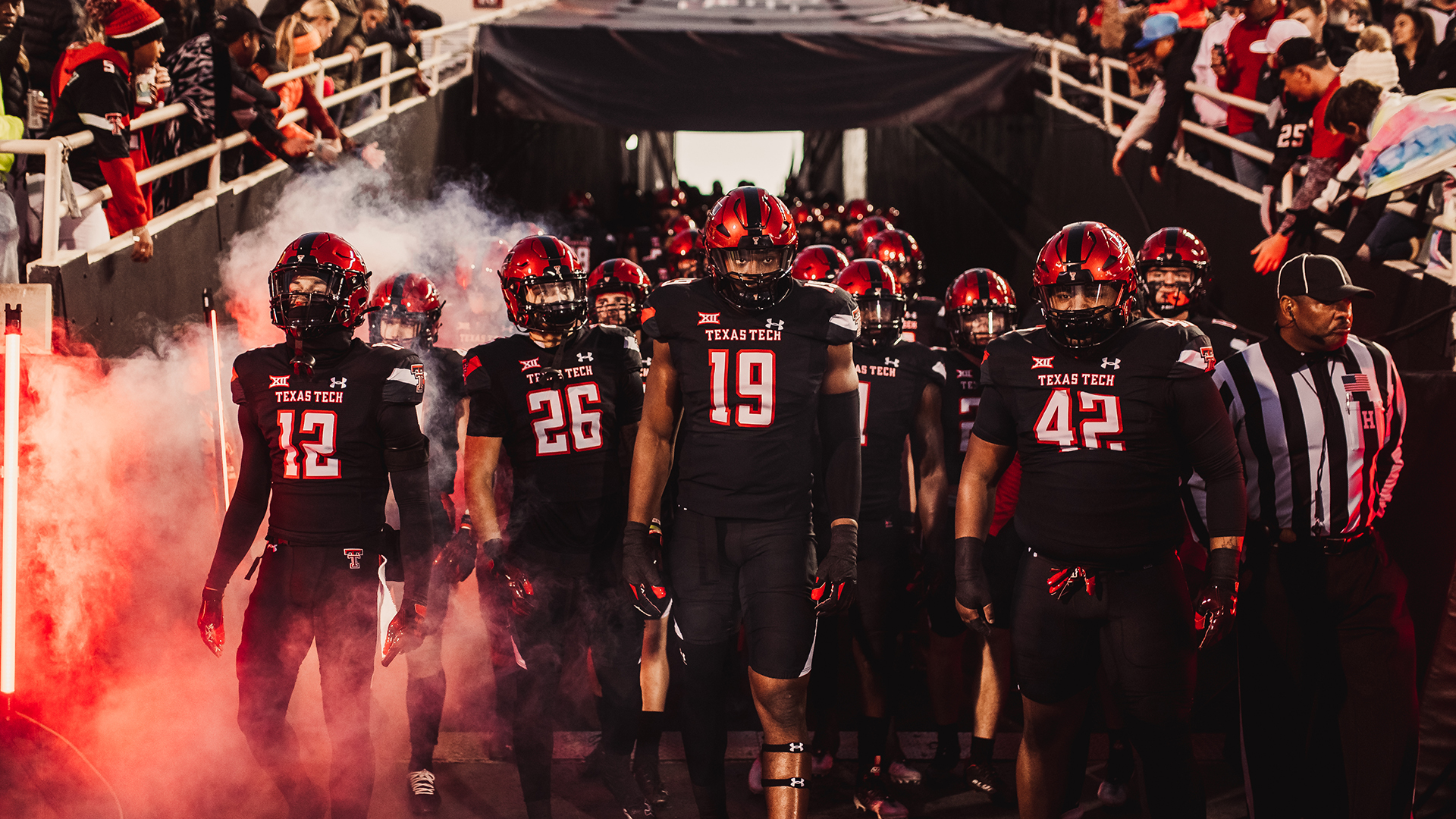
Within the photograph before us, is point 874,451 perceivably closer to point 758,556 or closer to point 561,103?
point 758,556

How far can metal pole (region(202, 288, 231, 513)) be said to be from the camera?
6.25 m

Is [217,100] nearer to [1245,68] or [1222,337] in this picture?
[1222,337]

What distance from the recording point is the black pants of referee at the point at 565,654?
190 inches

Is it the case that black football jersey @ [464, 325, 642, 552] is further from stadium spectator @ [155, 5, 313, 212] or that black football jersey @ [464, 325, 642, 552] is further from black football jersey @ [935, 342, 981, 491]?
stadium spectator @ [155, 5, 313, 212]

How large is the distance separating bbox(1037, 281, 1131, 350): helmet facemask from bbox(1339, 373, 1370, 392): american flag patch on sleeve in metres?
1.17

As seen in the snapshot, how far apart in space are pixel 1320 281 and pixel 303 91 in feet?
27.6

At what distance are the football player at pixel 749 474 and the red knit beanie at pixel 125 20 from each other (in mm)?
4151

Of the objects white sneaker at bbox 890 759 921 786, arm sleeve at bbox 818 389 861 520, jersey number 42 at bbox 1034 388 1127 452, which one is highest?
jersey number 42 at bbox 1034 388 1127 452

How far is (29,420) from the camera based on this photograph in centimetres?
528

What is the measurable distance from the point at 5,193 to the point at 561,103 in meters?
8.18

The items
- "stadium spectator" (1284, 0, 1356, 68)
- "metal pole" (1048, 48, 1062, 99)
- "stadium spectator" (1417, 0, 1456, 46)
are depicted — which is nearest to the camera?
"stadium spectator" (1417, 0, 1456, 46)

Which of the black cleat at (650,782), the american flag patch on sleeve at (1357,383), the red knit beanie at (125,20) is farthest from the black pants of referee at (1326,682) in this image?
the red knit beanie at (125,20)

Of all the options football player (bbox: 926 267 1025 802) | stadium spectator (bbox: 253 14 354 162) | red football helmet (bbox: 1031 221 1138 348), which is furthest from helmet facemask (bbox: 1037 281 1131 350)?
stadium spectator (bbox: 253 14 354 162)

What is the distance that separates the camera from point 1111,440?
418 cm
